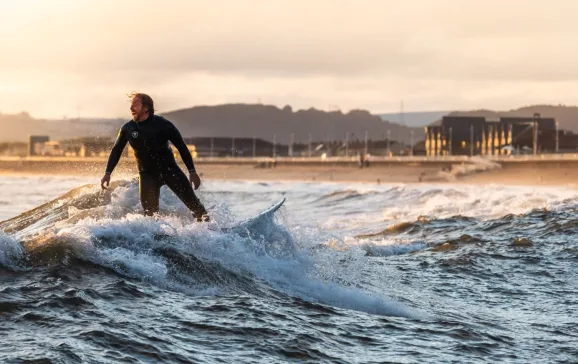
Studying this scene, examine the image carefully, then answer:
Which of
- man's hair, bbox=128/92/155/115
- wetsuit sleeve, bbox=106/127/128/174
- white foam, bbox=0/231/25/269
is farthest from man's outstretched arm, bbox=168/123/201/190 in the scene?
white foam, bbox=0/231/25/269

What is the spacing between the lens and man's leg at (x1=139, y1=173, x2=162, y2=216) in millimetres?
11180

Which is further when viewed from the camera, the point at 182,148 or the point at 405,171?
the point at 405,171

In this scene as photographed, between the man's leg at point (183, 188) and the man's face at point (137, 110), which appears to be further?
the man's leg at point (183, 188)

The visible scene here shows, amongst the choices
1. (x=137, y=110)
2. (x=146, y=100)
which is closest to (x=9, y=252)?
(x=137, y=110)

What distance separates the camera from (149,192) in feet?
36.7

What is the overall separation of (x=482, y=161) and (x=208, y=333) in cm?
9526

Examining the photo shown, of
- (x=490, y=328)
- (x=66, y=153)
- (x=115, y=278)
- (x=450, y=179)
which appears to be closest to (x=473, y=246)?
(x=490, y=328)

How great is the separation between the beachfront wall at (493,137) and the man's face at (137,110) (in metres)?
114

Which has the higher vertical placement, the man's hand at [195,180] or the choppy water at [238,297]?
the man's hand at [195,180]

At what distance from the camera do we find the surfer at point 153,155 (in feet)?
35.6

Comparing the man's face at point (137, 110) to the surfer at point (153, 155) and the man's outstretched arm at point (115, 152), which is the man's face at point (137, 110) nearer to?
the surfer at point (153, 155)

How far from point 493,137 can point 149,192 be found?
131505 millimetres

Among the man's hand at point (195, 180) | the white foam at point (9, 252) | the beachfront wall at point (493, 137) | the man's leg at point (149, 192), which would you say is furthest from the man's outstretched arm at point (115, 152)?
the beachfront wall at point (493, 137)

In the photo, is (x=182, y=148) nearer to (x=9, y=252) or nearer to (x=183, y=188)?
(x=183, y=188)
